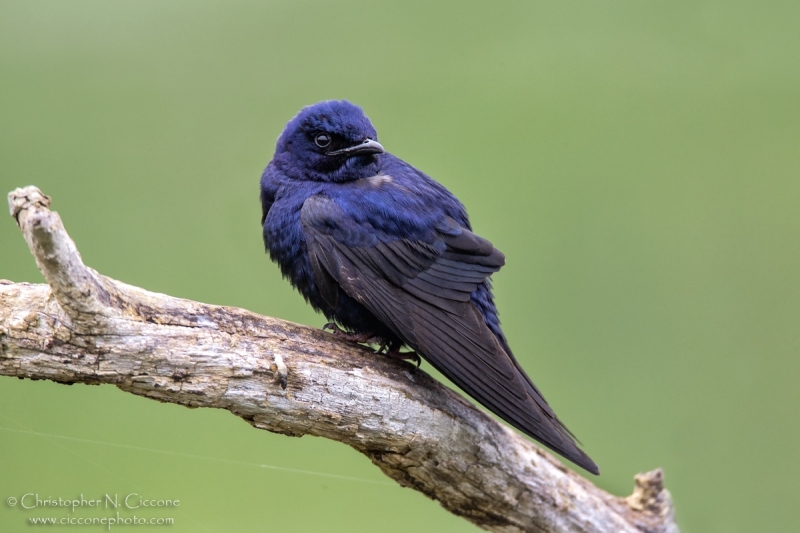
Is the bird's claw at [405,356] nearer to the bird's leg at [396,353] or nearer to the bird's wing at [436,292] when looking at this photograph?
the bird's leg at [396,353]

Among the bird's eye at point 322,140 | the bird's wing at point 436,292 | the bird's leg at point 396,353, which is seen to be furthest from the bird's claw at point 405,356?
the bird's eye at point 322,140

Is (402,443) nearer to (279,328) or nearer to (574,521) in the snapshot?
(279,328)

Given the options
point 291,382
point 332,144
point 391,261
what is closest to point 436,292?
point 391,261

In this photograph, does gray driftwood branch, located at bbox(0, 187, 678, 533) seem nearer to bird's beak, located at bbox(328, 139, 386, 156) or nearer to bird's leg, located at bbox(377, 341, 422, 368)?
bird's leg, located at bbox(377, 341, 422, 368)

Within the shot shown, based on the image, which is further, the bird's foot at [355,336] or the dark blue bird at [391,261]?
the bird's foot at [355,336]

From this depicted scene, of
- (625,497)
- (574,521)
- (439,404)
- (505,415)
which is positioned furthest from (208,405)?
(625,497)

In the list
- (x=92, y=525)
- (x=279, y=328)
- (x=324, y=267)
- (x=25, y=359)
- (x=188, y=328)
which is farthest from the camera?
(x=92, y=525)
